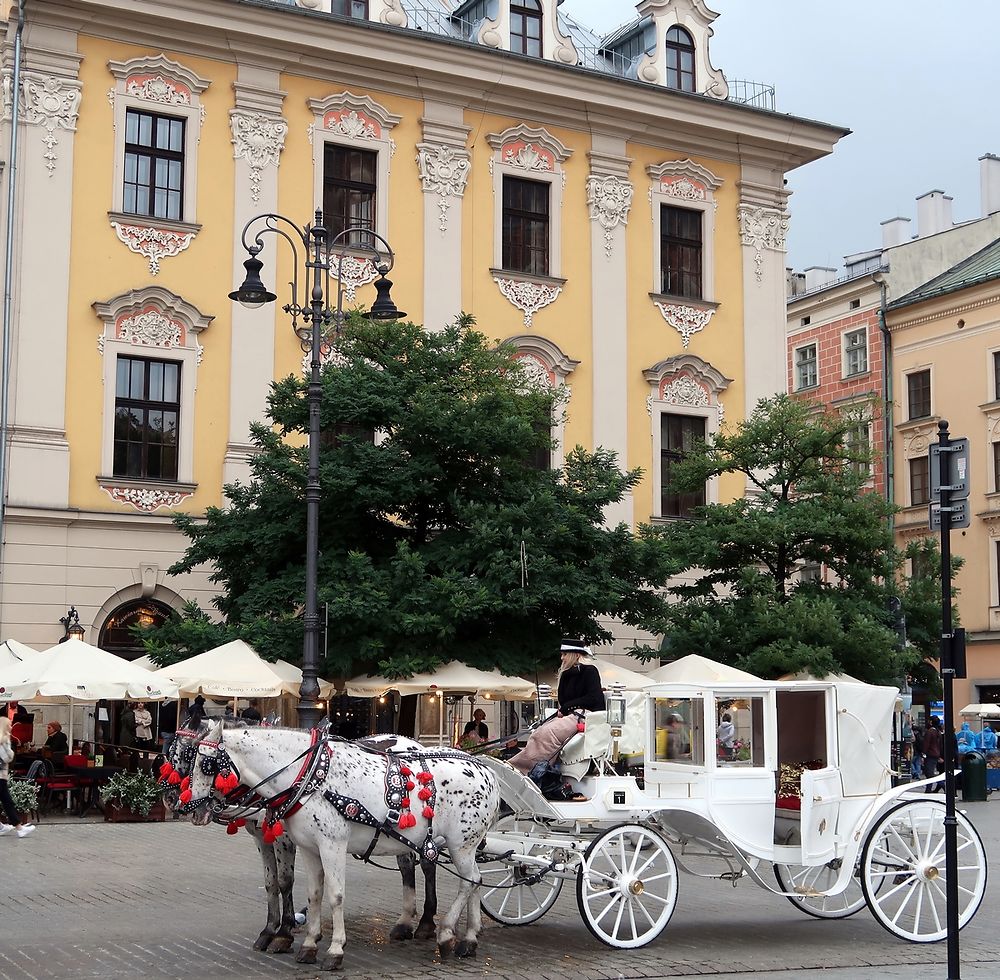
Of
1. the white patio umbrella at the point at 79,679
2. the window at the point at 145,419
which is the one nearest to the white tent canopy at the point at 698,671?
the white patio umbrella at the point at 79,679

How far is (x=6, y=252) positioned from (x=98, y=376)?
2667 millimetres

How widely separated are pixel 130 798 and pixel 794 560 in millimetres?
12400

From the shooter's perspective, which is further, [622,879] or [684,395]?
[684,395]

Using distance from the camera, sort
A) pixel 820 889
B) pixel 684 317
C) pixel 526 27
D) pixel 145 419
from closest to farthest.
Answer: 1. pixel 820 889
2. pixel 145 419
3. pixel 526 27
4. pixel 684 317

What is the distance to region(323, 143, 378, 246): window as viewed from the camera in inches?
1184

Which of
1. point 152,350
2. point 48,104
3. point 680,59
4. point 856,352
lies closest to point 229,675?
point 152,350

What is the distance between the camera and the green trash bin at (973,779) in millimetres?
28594

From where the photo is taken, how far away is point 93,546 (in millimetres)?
27188

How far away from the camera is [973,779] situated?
28.7 meters

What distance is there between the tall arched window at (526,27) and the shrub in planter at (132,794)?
701 inches

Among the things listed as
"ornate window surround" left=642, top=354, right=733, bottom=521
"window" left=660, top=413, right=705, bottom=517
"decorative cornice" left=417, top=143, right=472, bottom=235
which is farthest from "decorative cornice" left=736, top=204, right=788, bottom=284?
"decorative cornice" left=417, top=143, right=472, bottom=235

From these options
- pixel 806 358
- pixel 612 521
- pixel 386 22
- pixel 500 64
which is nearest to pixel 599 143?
pixel 500 64

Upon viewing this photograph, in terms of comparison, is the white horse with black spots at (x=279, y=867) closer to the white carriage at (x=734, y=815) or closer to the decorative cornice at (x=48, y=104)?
the white carriage at (x=734, y=815)

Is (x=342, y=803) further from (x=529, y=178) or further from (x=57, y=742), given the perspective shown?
(x=529, y=178)
